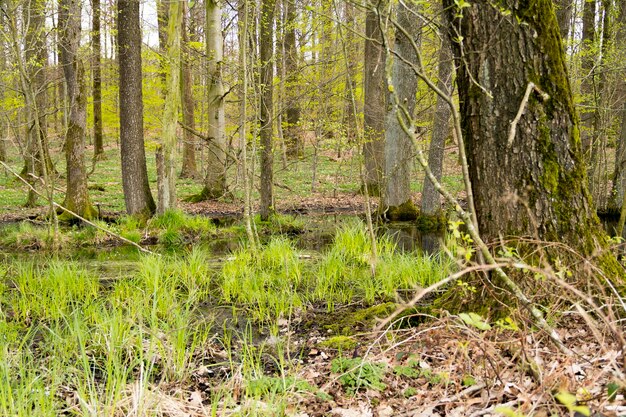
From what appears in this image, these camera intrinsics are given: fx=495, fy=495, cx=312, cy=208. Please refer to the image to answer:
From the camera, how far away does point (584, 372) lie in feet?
6.84

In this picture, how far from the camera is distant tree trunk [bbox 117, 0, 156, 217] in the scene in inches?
365

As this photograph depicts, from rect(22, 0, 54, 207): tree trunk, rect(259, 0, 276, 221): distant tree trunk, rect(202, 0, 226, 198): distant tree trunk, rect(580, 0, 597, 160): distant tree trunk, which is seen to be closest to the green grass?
rect(22, 0, 54, 207): tree trunk

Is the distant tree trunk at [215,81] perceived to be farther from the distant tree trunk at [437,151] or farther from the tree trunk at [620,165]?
the tree trunk at [620,165]

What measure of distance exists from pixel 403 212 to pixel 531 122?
7.76 m

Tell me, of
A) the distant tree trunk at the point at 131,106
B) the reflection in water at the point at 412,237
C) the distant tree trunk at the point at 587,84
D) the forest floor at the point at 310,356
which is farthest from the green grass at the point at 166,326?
the distant tree trunk at the point at 587,84

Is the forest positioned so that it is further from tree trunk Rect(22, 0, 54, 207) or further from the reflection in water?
tree trunk Rect(22, 0, 54, 207)

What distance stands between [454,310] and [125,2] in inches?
335

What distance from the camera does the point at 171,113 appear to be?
9289mm

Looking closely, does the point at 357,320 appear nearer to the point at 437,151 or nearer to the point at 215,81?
the point at 437,151

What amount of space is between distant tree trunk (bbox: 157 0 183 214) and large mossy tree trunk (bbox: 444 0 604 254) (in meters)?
7.06

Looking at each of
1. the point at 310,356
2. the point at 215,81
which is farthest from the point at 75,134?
the point at 310,356

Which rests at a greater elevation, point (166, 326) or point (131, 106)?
point (131, 106)

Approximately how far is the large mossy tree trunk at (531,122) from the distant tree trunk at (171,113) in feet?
23.2

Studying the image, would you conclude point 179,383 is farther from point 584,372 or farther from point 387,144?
point 387,144
